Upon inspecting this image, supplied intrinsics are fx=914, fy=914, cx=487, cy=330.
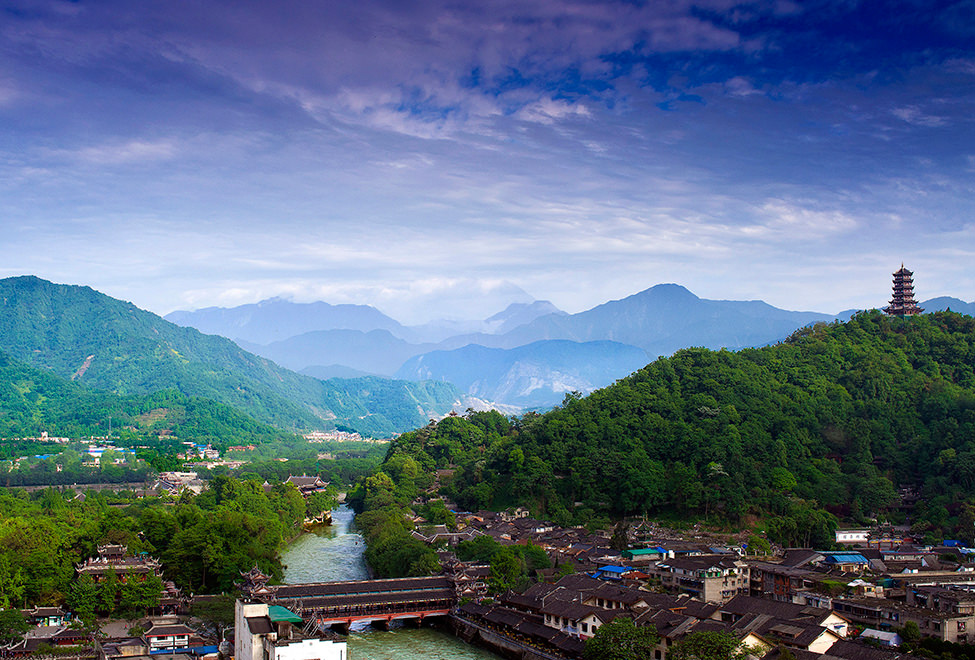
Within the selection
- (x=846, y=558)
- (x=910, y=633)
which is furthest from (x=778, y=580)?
(x=910, y=633)

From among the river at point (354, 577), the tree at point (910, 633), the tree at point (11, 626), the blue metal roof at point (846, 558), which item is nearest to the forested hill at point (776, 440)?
the blue metal roof at point (846, 558)

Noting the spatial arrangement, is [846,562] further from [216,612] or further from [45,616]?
[45,616]

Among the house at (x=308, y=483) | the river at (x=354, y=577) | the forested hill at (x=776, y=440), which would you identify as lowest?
the river at (x=354, y=577)

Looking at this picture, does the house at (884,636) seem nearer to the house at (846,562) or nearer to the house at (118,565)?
the house at (846,562)

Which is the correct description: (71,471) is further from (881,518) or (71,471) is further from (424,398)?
(424,398)

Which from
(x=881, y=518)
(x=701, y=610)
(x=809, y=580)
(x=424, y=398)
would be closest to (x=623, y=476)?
(x=881, y=518)
